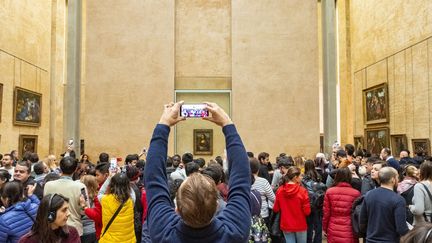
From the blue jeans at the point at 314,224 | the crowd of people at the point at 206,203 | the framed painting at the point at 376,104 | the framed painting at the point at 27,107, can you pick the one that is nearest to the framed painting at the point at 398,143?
the framed painting at the point at 376,104

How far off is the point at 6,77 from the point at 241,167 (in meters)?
19.3

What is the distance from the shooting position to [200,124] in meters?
18.8

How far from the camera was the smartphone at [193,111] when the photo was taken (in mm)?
2432

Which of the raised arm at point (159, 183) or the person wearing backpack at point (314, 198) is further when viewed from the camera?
the person wearing backpack at point (314, 198)

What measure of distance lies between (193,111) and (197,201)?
2.11 feet

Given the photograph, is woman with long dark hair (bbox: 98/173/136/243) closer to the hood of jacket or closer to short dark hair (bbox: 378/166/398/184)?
the hood of jacket

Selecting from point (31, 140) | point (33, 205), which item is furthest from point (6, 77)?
point (33, 205)

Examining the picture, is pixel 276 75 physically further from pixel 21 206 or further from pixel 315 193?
pixel 21 206

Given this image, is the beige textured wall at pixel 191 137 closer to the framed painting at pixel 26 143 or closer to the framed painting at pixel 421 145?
the framed painting at pixel 26 143

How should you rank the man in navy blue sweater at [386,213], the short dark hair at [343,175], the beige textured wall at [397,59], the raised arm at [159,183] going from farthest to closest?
the beige textured wall at [397,59]
the short dark hair at [343,175]
the man in navy blue sweater at [386,213]
the raised arm at [159,183]

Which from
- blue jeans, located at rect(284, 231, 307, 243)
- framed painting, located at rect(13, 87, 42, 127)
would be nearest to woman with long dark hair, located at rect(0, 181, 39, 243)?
blue jeans, located at rect(284, 231, 307, 243)

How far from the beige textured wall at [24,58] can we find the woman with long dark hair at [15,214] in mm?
15407

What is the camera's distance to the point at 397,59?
19719mm

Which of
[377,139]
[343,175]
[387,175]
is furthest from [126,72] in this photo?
[387,175]
